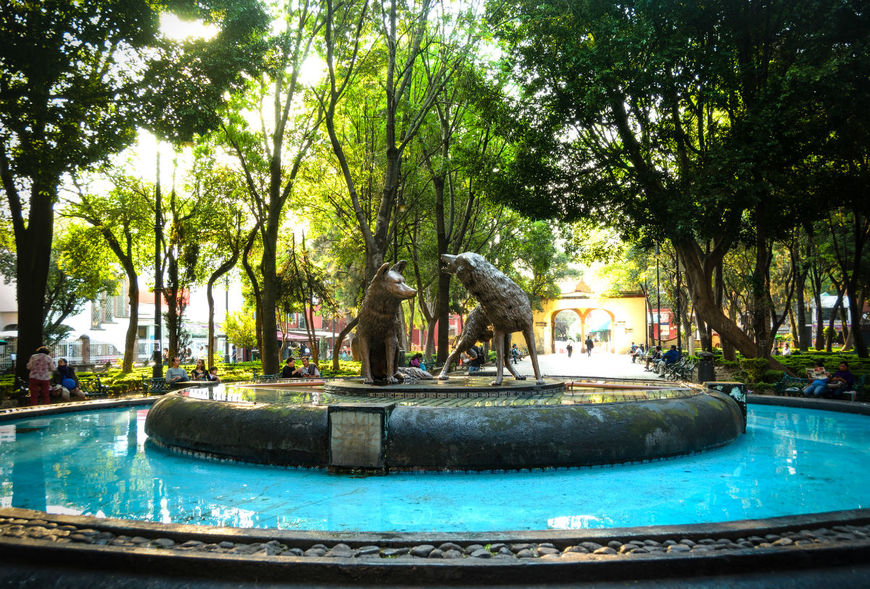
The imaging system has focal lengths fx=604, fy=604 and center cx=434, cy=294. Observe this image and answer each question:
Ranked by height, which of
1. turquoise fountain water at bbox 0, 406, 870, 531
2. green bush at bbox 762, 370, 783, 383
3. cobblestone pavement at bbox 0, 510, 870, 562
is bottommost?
turquoise fountain water at bbox 0, 406, 870, 531

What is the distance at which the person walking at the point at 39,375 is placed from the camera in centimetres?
1295

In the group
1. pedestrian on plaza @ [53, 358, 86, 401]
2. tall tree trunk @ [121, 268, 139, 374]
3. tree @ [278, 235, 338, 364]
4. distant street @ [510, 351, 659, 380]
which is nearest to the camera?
pedestrian on plaza @ [53, 358, 86, 401]

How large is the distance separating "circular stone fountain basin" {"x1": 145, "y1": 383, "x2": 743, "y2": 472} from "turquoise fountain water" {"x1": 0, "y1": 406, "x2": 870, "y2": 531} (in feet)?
0.51

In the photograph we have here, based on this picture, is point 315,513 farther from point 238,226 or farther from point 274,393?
point 238,226

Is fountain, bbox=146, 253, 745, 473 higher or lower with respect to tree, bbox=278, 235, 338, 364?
lower

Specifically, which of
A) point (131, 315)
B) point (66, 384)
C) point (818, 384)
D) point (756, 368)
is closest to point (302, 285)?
point (131, 315)

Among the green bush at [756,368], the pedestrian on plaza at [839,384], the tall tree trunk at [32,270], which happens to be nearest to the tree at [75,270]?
the tall tree trunk at [32,270]

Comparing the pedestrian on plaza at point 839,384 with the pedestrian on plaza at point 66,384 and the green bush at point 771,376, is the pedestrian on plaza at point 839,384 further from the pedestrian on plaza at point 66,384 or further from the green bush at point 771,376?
the pedestrian on plaza at point 66,384

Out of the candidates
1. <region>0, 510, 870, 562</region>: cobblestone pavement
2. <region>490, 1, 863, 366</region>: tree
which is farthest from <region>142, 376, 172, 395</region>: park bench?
<region>0, 510, 870, 562</region>: cobblestone pavement

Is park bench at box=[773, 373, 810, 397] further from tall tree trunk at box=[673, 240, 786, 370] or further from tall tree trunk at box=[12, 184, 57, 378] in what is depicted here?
tall tree trunk at box=[12, 184, 57, 378]

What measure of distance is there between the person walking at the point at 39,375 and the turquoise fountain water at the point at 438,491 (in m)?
5.44

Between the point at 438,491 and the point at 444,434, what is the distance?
78 cm

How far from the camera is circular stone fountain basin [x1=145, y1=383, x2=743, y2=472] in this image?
6.47 metres

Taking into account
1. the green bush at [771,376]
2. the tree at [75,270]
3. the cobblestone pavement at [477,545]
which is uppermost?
the tree at [75,270]
